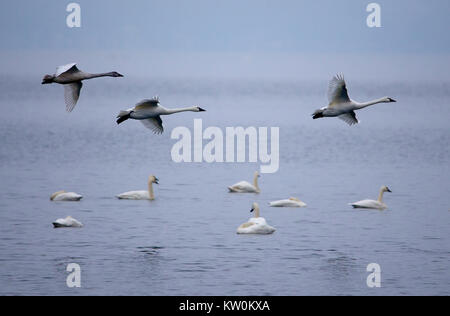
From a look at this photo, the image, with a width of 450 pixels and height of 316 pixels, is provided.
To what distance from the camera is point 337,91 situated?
100 feet

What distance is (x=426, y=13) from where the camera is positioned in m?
199

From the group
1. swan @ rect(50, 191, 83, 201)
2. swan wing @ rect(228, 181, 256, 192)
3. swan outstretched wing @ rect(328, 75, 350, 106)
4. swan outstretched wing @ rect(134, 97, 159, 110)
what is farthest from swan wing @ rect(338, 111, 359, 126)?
swan @ rect(50, 191, 83, 201)

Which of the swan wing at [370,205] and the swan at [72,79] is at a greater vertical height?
the swan at [72,79]

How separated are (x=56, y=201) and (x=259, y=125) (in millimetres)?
56424

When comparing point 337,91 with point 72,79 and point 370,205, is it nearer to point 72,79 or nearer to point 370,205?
point 72,79

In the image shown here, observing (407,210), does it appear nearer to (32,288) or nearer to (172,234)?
(172,234)

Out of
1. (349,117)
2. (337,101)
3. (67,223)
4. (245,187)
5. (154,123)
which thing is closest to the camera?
(337,101)

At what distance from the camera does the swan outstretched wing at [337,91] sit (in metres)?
30.5

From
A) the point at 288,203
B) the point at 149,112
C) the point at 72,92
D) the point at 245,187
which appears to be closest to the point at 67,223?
the point at 72,92

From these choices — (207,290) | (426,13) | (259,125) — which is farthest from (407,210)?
(426,13)

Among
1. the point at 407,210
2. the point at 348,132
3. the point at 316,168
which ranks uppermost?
the point at 348,132

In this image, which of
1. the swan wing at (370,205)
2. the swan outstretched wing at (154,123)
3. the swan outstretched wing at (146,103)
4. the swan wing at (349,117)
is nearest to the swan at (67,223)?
the swan outstretched wing at (154,123)

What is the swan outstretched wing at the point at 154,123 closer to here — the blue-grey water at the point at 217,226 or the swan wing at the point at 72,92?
A: the swan wing at the point at 72,92
